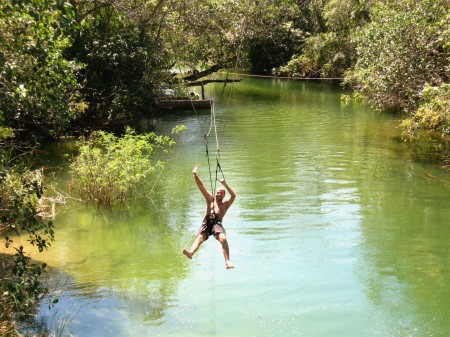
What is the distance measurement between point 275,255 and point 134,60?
1127 cm

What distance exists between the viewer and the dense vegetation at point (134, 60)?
8.16 m

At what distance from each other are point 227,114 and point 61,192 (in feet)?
42.9

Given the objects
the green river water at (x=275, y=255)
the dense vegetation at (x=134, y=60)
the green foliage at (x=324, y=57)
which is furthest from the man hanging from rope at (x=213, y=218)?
the green foliage at (x=324, y=57)

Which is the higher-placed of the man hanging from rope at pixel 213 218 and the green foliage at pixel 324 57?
the green foliage at pixel 324 57

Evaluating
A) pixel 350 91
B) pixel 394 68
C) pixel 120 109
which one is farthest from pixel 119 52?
pixel 350 91

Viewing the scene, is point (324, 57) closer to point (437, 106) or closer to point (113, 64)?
point (113, 64)

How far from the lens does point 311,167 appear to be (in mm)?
15203

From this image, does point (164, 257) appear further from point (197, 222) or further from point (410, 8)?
point (410, 8)

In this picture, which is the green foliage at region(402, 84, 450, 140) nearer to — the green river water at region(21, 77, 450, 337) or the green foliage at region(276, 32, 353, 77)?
the green river water at region(21, 77, 450, 337)

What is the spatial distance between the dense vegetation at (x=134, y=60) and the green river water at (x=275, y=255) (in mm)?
1042

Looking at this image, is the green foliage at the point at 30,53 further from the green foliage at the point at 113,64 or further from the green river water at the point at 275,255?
the green foliage at the point at 113,64

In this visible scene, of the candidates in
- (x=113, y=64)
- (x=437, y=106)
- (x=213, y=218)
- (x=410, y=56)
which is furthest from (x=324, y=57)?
(x=213, y=218)

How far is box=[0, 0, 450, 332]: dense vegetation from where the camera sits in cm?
816

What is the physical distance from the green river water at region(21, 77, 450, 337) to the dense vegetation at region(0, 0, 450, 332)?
104cm
